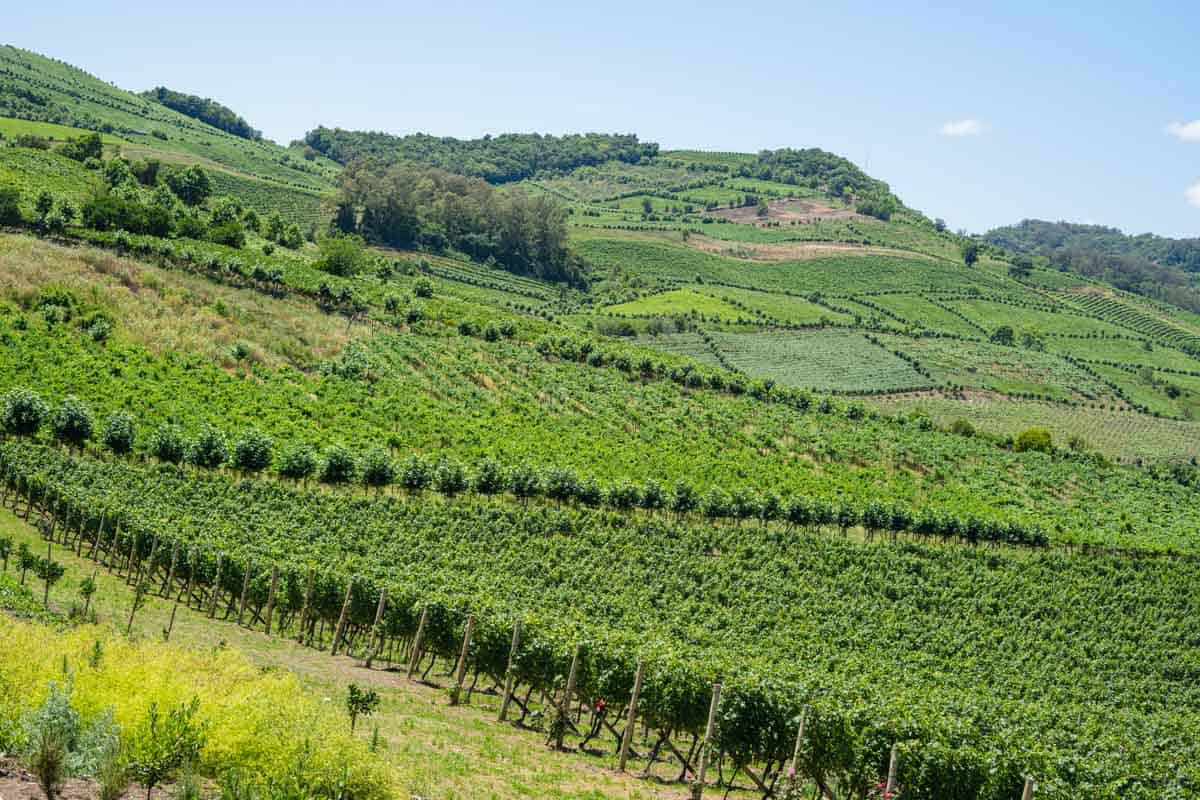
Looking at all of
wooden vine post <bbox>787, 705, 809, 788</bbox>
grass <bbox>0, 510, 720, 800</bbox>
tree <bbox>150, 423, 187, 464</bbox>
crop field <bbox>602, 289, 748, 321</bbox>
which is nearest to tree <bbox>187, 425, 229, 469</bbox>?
tree <bbox>150, 423, 187, 464</bbox>

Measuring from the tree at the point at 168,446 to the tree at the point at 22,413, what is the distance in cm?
614

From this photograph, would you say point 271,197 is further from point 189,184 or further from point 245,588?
point 245,588

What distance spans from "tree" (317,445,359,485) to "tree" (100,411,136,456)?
10.9m

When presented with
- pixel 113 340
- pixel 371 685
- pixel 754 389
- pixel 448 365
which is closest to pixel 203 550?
pixel 371 685

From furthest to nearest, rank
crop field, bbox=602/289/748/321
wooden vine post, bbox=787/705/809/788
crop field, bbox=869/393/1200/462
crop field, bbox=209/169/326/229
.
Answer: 1. crop field, bbox=209/169/326/229
2. crop field, bbox=602/289/748/321
3. crop field, bbox=869/393/1200/462
4. wooden vine post, bbox=787/705/809/788

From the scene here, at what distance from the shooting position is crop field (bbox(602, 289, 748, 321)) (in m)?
145

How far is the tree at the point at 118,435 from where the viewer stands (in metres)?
54.9

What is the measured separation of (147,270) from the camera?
8919 centimetres

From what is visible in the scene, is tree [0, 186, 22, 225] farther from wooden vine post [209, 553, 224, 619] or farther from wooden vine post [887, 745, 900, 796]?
wooden vine post [887, 745, 900, 796]

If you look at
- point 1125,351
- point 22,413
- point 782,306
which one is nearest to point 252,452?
point 22,413

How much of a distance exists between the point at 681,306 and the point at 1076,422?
5884cm

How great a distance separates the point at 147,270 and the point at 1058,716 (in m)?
83.4

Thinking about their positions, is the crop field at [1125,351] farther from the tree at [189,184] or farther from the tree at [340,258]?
the tree at [189,184]

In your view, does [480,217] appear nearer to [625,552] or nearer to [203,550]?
[625,552]
